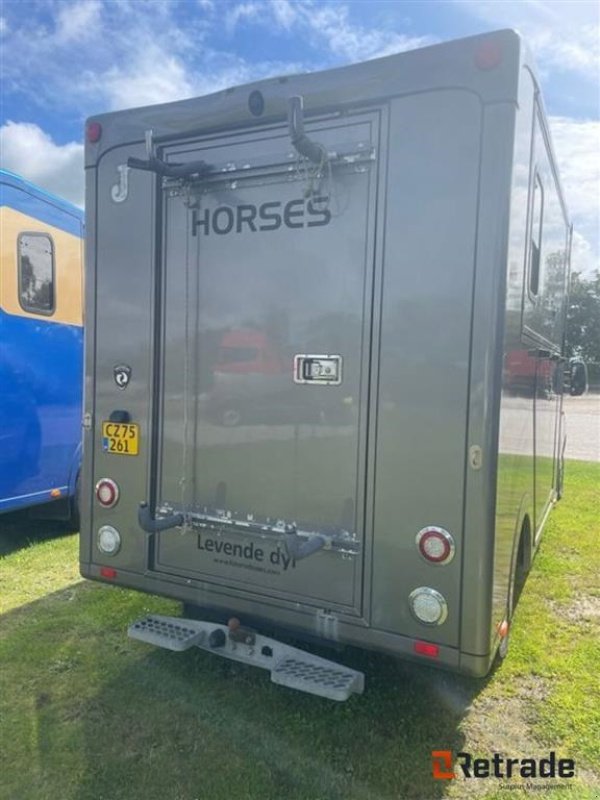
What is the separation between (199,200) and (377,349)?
1234 mm

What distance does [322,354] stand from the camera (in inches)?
115

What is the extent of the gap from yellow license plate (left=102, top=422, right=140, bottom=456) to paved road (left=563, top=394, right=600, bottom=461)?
5.74 m

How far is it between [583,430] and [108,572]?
63.1 feet

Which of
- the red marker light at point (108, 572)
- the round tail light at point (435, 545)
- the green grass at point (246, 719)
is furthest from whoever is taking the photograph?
the red marker light at point (108, 572)

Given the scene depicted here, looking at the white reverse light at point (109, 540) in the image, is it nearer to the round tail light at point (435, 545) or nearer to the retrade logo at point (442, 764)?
the round tail light at point (435, 545)

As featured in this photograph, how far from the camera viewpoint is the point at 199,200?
3217 millimetres

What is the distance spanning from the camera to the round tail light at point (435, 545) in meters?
2.65

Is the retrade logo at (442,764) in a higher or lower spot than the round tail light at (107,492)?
lower

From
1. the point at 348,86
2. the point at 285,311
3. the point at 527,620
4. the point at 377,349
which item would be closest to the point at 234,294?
the point at 285,311

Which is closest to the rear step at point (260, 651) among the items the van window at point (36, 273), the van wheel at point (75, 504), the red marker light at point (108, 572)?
the red marker light at point (108, 572)

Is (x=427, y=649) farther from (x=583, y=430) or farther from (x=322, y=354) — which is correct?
(x=583, y=430)

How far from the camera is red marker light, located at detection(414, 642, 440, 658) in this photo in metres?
2.68

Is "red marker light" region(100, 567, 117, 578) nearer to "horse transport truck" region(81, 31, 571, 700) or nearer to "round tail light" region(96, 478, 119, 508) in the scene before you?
"horse transport truck" region(81, 31, 571, 700)

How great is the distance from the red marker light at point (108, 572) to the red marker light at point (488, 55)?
3030mm
